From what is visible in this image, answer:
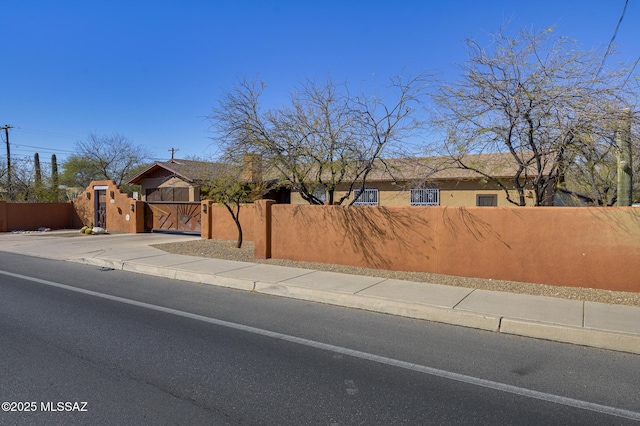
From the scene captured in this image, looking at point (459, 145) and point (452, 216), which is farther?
point (459, 145)

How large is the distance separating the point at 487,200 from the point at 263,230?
13489 millimetres

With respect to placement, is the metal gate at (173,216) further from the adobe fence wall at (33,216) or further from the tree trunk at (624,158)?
the tree trunk at (624,158)

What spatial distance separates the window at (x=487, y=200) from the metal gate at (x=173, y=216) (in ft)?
45.8

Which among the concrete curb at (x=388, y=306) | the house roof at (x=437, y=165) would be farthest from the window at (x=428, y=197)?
the concrete curb at (x=388, y=306)

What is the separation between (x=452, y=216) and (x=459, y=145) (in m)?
1.83

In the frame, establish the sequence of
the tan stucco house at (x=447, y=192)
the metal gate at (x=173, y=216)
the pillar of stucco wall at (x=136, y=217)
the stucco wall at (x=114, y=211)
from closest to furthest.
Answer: the tan stucco house at (x=447, y=192) → the metal gate at (x=173, y=216) → the pillar of stucco wall at (x=136, y=217) → the stucco wall at (x=114, y=211)

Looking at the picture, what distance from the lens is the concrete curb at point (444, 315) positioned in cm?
556

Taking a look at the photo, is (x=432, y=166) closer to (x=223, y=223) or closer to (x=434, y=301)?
(x=434, y=301)

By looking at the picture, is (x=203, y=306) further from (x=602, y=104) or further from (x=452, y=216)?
(x=602, y=104)

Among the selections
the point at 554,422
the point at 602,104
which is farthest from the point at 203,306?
the point at 602,104

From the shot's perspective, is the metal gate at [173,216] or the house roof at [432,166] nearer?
the house roof at [432,166]

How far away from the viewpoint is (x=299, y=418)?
357 centimetres

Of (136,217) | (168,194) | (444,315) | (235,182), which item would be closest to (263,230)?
(235,182)

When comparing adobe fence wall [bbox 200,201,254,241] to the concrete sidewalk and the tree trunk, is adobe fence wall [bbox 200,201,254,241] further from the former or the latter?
the tree trunk
